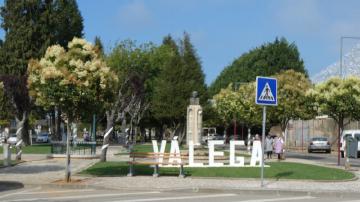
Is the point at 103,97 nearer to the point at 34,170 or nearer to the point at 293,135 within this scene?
the point at 34,170

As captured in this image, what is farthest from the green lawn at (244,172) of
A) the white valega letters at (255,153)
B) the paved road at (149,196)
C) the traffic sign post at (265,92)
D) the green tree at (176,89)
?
the green tree at (176,89)

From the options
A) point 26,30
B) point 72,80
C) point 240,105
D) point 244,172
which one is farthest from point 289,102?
point 26,30

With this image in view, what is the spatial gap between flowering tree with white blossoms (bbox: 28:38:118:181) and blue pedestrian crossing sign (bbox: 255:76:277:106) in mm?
4902

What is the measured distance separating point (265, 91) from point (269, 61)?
5834cm

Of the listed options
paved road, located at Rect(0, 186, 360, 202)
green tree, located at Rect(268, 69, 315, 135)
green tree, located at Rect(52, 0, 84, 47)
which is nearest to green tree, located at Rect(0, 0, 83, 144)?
green tree, located at Rect(52, 0, 84, 47)

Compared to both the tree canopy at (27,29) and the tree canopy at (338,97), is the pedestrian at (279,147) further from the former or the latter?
the tree canopy at (27,29)

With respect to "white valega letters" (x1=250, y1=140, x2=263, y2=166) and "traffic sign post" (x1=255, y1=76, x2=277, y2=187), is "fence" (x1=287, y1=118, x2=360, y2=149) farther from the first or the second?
"traffic sign post" (x1=255, y1=76, x2=277, y2=187)

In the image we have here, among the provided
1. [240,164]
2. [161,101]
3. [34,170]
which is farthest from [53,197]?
[161,101]

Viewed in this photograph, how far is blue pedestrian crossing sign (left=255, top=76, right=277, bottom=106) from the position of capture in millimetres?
18328

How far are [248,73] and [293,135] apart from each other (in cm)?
1343

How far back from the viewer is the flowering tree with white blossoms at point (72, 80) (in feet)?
62.2

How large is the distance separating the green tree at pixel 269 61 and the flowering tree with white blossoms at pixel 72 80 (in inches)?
2205

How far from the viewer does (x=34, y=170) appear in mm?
24234

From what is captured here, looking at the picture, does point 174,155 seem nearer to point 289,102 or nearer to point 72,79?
point 72,79
